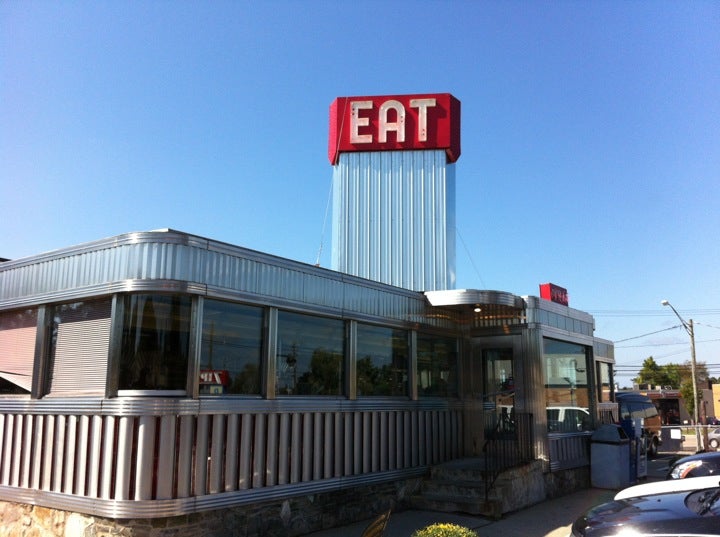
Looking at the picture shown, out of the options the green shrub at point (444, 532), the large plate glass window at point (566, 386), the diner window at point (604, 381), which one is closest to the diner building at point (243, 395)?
the large plate glass window at point (566, 386)

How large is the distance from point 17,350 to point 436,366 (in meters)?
6.88

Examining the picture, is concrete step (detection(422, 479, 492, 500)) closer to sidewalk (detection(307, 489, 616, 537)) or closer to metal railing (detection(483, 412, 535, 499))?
metal railing (detection(483, 412, 535, 499))

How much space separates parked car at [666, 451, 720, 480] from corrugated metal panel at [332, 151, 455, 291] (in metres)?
6.56

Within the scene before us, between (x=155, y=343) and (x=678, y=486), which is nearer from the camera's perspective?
(x=155, y=343)

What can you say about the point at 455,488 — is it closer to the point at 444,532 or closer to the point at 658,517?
the point at 444,532

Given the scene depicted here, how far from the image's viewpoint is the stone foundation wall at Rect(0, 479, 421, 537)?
7371 mm

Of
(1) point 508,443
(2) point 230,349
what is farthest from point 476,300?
(2) point 230,349

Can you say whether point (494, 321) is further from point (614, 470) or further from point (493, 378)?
point (614, 470)

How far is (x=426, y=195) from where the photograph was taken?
15797 millimetres

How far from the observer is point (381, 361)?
35.5ft

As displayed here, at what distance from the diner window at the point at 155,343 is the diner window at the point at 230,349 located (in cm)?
27

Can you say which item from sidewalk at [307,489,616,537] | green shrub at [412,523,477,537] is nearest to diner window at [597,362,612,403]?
sidewalk at [307,489,616,537]

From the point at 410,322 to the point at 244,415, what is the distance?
410 centimetres

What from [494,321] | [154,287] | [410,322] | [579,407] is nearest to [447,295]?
[410,322]
